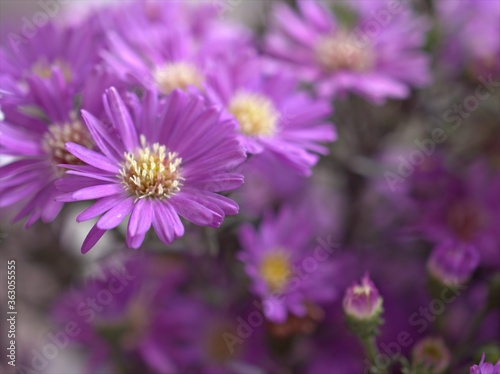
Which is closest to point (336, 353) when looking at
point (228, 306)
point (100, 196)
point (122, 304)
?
point (228, 306)

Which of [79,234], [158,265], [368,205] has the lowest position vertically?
[79,234]

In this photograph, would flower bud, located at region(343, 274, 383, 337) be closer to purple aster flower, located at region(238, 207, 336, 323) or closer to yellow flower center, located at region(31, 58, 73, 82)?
purple aster flower, located at region(238, 207, 336, 323)

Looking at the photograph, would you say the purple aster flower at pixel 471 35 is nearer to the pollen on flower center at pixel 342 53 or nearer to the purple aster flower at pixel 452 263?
the pollen on flower center at pixel 342 53

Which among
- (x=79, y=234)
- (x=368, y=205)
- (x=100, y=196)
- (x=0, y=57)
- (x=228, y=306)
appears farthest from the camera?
(x=79, y=234)

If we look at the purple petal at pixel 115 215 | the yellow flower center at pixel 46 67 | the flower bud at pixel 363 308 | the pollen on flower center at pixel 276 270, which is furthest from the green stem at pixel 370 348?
the yellow flower center at pixel 46 67

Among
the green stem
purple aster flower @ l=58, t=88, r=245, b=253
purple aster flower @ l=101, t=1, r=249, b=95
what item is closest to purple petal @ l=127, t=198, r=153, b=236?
purple aster flower @ l=58, t=88, r=245, b=253

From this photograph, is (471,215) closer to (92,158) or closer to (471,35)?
(471,35)

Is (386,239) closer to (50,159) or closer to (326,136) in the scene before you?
(326,136)
